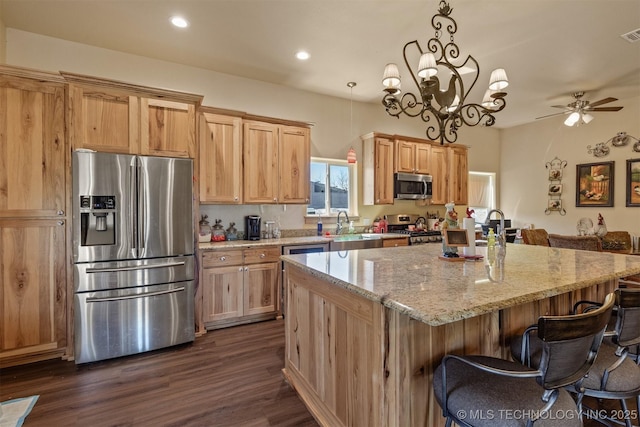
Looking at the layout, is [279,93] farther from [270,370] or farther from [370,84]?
[270,370]

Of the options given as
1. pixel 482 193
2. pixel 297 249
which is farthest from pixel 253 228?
pixel 482 193

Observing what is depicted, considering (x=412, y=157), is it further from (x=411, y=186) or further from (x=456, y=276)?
(x=456, y=276)

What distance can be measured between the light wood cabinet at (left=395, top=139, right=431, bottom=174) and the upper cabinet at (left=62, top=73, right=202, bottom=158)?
323 centimetres

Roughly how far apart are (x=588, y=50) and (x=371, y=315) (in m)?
4.19

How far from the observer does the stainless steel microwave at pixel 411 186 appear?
198 inches

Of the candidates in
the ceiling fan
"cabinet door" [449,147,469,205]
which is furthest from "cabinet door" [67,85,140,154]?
the ceiling fan

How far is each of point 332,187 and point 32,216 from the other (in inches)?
141

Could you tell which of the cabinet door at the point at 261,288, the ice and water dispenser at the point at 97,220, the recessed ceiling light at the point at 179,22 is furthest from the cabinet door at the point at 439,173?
the ice and water dispenser at the point at 97,220

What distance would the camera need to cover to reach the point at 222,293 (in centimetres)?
336

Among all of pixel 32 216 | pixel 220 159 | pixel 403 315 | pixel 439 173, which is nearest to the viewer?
pixel 403 315

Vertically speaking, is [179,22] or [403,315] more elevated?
[179,22]

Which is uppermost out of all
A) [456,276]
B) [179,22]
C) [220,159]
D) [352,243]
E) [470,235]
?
[179,22]

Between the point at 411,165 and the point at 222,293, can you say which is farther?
the point at 411,165

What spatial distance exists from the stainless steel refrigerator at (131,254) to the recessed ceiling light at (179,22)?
129cm
